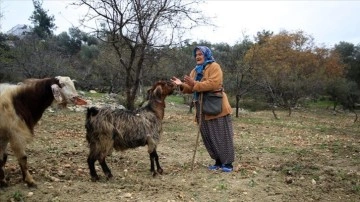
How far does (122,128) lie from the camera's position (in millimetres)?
6180

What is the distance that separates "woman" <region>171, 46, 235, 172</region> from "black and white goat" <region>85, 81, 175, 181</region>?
467 mm

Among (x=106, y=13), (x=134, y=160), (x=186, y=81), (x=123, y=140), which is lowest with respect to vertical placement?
(x=134, y=160)

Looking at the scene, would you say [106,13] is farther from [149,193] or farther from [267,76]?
[267,76]

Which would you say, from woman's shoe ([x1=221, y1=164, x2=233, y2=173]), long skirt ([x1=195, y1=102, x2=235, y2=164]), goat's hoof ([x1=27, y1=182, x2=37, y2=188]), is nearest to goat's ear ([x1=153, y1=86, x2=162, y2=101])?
long skirt ([x1=195, y1=102, x2=235, y2=164])

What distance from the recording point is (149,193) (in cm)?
543

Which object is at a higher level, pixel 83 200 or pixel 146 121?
pixel 146 121

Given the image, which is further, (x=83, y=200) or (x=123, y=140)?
(x=123, y=140)

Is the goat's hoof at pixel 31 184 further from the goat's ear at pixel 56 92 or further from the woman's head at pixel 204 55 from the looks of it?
the woman's head at pixel 204 55

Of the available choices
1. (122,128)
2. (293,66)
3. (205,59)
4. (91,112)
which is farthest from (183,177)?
(293,66)

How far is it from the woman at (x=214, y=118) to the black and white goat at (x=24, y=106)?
234 centimetres

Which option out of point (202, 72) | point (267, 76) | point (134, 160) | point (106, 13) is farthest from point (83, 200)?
point (267, 76)

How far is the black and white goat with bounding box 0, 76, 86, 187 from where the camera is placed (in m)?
5.20

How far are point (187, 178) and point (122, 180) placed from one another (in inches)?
46.8

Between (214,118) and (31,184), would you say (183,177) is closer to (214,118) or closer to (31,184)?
(214,118)
